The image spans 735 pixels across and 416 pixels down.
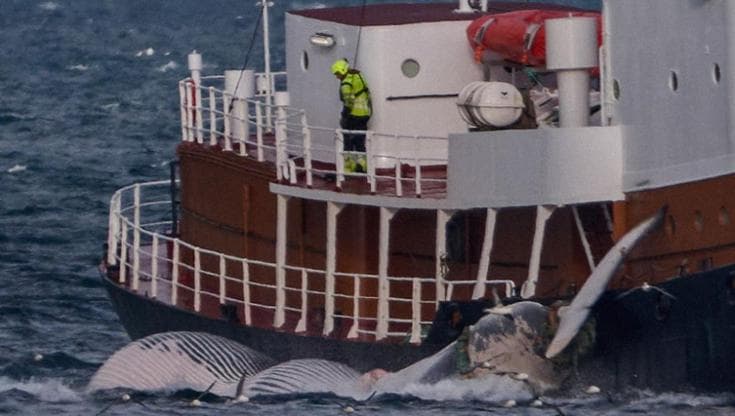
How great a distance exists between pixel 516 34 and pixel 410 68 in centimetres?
153

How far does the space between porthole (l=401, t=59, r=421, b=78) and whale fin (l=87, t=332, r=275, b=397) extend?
3770 mm

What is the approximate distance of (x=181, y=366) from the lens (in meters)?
27.1

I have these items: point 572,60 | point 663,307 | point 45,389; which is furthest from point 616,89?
point 45,389

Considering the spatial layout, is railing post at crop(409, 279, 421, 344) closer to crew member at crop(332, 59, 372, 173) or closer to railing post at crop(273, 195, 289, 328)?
crew member at crop(332, 59, 372, 173)

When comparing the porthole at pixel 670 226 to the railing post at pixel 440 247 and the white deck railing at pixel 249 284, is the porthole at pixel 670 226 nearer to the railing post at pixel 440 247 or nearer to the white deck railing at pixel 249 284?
the white deck railing at pixel 249 284

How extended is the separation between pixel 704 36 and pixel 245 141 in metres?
7.25

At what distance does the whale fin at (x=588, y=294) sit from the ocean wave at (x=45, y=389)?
626cm

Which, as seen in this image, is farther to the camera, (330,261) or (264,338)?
(264,338)

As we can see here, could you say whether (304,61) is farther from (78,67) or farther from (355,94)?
(78,67)

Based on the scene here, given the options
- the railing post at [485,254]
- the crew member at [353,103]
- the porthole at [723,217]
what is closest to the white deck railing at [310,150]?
the crew member at [353,103]

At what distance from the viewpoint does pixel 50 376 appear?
28672 millimetres

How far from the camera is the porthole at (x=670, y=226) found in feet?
79.0

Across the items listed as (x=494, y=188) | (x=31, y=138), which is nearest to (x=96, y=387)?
(x=494, y=188)

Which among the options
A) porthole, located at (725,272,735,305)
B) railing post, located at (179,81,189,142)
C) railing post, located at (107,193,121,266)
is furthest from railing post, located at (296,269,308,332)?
porthole, located at (725,272,735,305)
